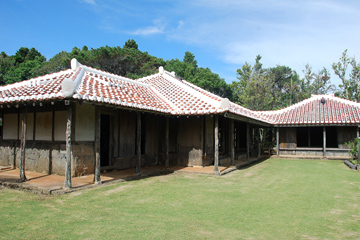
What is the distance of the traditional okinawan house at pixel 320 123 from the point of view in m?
17.1

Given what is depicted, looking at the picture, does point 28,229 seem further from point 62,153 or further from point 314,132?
point 314,132

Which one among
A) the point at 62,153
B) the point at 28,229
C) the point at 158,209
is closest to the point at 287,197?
the point at 158,209

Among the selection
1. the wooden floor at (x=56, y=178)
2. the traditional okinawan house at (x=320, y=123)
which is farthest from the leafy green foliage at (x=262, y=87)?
the wooden floor at (x=56, y=178)

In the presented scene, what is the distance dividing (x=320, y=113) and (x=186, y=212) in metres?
15.9

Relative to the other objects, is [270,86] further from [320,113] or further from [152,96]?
[152,96]

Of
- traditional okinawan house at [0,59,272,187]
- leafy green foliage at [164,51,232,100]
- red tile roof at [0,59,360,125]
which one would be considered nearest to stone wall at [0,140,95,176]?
traditional okinawan house at [0,59,272,187]

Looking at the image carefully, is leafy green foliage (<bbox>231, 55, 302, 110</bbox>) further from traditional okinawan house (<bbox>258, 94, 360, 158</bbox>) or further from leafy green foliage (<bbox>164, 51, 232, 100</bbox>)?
traditional okinawan house (<bbox>258, 94, 360, 158</bbox>)

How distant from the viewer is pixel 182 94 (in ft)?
39.9

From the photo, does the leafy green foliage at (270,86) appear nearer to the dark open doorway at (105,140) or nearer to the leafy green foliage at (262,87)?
the leafy green foliage at (262,87)

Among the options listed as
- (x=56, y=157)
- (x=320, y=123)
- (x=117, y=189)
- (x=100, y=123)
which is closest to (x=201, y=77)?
(x=320, y=123)

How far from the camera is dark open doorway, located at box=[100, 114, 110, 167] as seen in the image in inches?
392

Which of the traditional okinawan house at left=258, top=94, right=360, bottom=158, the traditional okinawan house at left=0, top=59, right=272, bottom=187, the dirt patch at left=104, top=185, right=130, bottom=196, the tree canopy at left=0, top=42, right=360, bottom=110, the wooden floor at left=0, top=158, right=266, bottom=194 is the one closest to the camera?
the dirt patch at left=104, top=185, right=130, bottom=196

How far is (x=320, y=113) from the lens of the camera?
59.5 feet

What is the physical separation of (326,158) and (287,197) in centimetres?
1266
